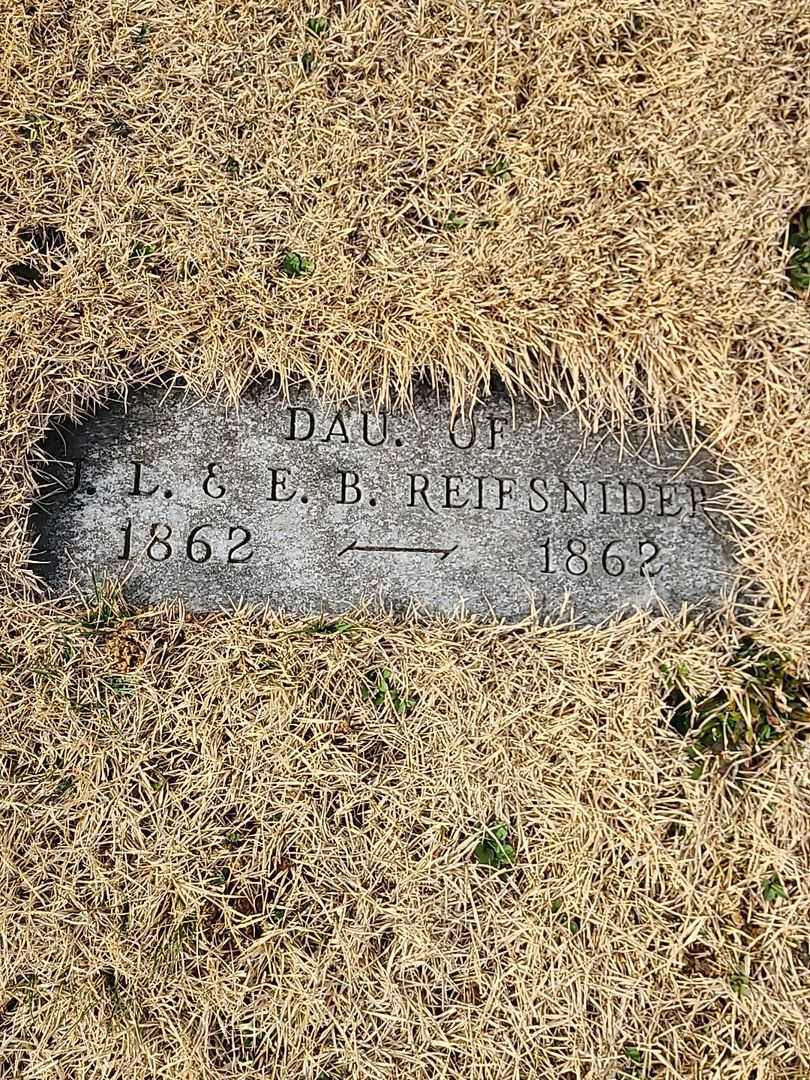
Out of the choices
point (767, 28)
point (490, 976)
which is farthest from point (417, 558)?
point (767, 28)

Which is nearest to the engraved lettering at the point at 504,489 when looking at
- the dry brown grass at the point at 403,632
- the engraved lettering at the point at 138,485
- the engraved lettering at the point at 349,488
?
the dry brown grass at the point at 403,632

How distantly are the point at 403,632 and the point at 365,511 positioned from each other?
0.34 meters

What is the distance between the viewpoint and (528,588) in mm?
2271

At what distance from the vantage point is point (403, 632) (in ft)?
7.30

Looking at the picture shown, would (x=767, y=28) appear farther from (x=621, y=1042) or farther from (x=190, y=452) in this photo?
(x=621, y=1042)

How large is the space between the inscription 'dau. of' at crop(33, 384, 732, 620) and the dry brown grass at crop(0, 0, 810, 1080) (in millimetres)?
91

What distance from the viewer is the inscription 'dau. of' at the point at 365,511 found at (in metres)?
2.23

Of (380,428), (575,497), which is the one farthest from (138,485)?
(575,497)

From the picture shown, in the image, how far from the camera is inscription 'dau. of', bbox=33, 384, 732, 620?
223 centimetres

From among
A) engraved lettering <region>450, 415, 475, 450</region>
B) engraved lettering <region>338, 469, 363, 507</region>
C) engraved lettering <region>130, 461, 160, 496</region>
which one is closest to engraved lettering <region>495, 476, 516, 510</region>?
engraved lettering <region>450, 415, 475, 450</region>

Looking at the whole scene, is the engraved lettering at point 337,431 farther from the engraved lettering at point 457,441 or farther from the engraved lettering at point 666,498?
the engraved lettering at point 666,498

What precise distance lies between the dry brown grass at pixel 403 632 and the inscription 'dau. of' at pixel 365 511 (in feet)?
0.30

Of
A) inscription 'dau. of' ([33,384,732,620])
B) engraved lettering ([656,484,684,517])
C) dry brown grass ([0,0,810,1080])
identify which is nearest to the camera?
dry brown grass ([0,0,810,1080])

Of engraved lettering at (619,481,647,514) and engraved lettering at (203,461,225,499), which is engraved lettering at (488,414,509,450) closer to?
engraved lettering at (619,481,647,514)
